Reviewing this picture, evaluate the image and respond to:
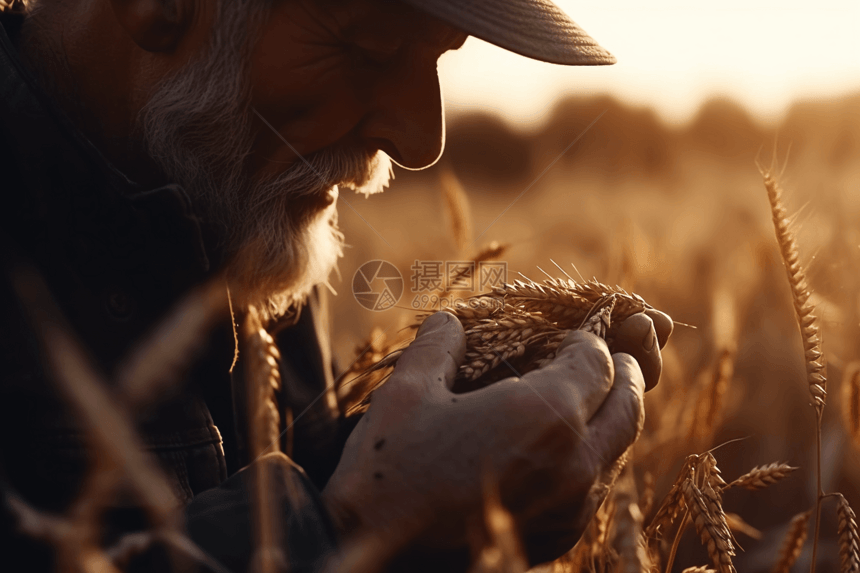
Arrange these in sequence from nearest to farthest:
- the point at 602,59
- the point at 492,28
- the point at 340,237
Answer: the point at 492,28 < the point at 602,59 < the point at 340,237

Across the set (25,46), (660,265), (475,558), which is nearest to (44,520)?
(475,558)

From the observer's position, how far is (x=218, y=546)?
1075mm

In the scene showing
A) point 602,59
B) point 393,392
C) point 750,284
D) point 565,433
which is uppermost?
point 602,59

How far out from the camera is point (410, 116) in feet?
5.36

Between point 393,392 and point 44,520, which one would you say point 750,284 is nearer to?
point 393,392

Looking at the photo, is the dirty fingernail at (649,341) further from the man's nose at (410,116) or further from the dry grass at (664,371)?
→ the man's nose at (410,116)

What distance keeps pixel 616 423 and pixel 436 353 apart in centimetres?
35

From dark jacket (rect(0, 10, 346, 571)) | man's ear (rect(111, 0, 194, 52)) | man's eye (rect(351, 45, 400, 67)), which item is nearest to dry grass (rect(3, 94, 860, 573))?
dark jacket (rect(0, 10, 346, 571))

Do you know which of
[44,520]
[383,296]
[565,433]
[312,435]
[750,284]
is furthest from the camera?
[750,284]

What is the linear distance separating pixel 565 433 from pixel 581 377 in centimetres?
10

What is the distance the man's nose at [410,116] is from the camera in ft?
5.27

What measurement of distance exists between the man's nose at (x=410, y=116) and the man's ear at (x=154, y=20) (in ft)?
1.72

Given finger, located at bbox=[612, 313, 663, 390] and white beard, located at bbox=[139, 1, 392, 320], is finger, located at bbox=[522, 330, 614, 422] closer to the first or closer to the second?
finger, located at bbox=[612, 313, 663, 390]

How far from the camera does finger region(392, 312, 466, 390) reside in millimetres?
1129
